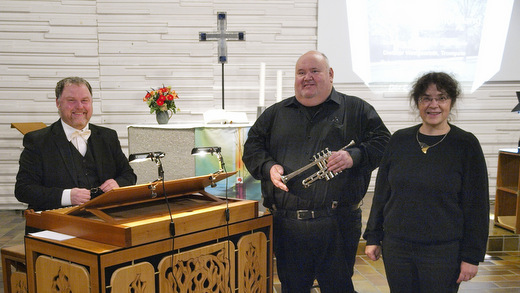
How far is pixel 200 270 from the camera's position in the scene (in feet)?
7.22

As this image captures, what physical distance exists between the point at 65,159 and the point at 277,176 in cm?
125

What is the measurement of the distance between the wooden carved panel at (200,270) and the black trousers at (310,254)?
373 millimetres

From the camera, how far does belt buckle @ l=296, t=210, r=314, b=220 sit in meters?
2.53

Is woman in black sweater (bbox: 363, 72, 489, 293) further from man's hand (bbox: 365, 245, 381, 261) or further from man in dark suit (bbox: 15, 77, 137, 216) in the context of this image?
man in dark suit (bbox: 15, 77, 137, 216)

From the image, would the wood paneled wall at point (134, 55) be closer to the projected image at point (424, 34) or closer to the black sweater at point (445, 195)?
the projected image at point (424, 34)

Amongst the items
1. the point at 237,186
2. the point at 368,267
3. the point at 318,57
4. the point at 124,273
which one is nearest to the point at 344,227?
the point at 318,57

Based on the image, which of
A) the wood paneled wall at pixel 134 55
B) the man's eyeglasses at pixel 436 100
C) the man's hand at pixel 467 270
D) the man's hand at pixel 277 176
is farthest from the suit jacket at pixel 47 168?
the wood paneled wall at pixel 134 55

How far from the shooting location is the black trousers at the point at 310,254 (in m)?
2.53

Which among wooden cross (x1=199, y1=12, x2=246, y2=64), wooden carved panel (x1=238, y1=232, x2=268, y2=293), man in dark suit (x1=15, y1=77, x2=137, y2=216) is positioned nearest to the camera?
wooden carved panel (x1=238, y1=232, x2=268, y2=293)

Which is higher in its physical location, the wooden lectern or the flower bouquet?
Answer: the flower bouquet

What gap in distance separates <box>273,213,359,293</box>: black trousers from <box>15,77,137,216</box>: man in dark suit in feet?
3.42

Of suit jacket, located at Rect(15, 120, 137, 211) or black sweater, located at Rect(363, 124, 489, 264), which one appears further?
suit jacket, located at Rect(15, 120, 137, 211)

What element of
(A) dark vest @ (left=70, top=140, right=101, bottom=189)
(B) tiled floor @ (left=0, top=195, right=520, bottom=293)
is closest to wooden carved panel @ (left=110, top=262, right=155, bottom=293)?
(A) dark vest @ (left=70, top=140, right=101, bottom=189)

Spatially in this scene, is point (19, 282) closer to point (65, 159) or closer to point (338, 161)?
point (65, 159)
